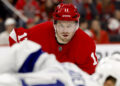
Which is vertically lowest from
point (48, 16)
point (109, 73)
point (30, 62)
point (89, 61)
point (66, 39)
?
point (48, 16)

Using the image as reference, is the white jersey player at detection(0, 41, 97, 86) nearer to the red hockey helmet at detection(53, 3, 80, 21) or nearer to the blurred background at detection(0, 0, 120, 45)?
the red hockey helmet at detection(53, 3, 80, 21)

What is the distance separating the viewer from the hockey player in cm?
238

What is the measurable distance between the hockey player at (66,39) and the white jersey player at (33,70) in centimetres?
110

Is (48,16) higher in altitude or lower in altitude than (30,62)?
lower

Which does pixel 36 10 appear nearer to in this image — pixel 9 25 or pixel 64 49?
pixel 9 25

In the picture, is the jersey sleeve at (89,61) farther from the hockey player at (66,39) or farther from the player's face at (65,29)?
the player's face at (65,29)

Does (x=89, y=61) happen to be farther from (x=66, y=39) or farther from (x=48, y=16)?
(x=48, y=16)

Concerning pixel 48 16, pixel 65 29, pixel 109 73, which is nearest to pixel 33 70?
pixel 109 73

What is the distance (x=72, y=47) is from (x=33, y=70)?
1.27 meters

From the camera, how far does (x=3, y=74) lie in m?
1.15

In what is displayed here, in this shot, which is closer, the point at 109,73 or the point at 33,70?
the point at 33,70

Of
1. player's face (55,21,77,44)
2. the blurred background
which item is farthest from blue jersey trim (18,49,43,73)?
the blurred background

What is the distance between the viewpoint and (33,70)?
125 cm

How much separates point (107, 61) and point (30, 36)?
49.7 inches
